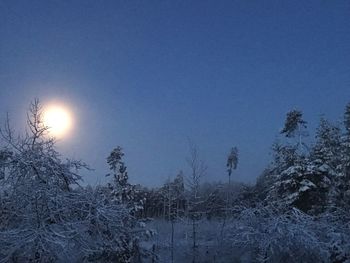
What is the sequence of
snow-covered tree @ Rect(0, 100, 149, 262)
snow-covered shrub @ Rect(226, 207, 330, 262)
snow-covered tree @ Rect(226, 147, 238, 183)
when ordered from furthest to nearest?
snow-covered tree @ Rect(226, 147, 238, 183) < snow-covered shrub @ Rect(226, 207, 330, 262) < snow-covered tree @ Rect(0, 100, 149, 262)

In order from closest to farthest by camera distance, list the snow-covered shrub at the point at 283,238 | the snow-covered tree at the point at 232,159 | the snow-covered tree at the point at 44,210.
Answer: the snow-covered tree at the point at 44,210, the snow-covered shrub at the point at 283,238, the snow-covered tree at the point at 232,159

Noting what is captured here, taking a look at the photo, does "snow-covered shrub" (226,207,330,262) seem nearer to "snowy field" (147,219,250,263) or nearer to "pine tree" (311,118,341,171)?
"snowy field" (147,219,250,263)

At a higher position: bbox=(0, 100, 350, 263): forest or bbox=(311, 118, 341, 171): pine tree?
bbox=(311, 118, 341, 171): pine tree

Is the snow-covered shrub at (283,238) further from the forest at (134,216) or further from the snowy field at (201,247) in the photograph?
the snowy field at (201,247)

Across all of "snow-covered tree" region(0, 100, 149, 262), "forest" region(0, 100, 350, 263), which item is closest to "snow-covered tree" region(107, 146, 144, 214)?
"forest" region(0, 100, 350, 263)

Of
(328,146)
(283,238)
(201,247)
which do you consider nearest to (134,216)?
(283,238)

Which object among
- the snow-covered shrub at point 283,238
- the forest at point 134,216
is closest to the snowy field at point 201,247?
the forest at point 134,216

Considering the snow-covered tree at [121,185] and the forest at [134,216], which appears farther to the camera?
the snow-covered tree at [121,185]

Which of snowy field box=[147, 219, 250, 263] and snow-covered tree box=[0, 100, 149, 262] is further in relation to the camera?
snowy field box=[147, 219, 250, 263]

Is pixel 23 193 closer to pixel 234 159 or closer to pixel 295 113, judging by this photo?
pixel 295 113

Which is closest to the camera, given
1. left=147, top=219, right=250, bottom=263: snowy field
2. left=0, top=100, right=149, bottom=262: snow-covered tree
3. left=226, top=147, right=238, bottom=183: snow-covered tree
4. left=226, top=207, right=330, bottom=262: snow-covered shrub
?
left=0, top=100, right=149, bottom=262: snow-covered tree

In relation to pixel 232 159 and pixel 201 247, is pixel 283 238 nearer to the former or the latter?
pixel 201 247

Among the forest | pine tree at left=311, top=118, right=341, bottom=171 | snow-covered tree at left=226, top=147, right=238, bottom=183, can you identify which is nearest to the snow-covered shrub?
the forest

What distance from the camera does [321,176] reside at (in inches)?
1220
